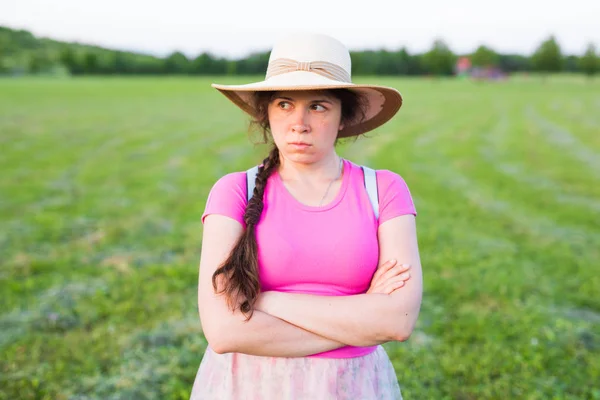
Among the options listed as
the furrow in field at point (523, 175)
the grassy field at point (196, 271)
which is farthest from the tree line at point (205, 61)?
the grassy field at point (196, 271)

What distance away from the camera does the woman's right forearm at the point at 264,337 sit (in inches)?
72.2

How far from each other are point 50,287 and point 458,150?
11376 mm

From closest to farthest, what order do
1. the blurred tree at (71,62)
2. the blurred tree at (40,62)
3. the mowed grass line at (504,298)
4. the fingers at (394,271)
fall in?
1. the fingers at (394,271)
2. the mowed grass line at (504,298)
3. the blurred tree at (40,62)
4. the blurred tree at (71,62)

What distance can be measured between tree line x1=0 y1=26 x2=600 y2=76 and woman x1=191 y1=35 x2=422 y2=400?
234 feet

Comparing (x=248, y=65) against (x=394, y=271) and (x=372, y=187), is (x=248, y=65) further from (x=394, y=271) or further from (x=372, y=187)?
(x=394, y=271)

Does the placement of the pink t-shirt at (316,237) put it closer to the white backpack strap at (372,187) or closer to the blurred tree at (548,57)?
the white backpack strap at (372,187)

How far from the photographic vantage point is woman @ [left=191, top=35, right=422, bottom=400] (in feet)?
6.07

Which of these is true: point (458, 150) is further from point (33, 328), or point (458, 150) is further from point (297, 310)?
point (297, 310)

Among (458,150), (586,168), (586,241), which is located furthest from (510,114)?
(586,241)

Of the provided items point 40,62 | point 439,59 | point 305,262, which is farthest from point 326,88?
point 40,62

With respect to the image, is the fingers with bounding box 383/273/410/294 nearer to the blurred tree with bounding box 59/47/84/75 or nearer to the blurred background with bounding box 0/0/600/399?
the blurred background with bounding box 0/0/600/399

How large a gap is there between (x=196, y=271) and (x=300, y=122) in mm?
4004

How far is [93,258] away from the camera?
19.8 ft

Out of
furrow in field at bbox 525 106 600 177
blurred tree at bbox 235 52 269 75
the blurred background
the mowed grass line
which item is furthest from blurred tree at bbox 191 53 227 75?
the mowed grass line
